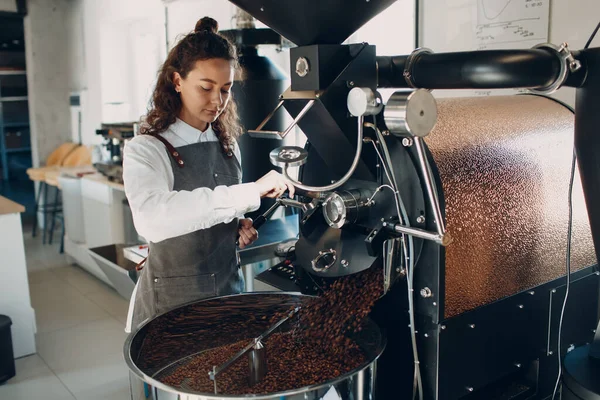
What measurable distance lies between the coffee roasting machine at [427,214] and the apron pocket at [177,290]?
0.29 meters

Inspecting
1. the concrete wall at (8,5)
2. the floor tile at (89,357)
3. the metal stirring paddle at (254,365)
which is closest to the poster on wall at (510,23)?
the metal stirring paddle at (254,365)

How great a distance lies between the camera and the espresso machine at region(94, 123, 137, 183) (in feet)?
14.8

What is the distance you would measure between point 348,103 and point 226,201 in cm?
44

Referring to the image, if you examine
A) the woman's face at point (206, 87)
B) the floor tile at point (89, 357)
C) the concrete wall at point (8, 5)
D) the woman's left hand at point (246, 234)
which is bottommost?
the floor tile at point (89, 357)

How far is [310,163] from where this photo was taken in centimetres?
146

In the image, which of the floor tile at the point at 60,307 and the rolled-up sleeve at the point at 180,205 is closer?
the rolled-up sleeve at the point at 180,205

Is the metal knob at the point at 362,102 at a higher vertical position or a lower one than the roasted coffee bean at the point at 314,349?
higher

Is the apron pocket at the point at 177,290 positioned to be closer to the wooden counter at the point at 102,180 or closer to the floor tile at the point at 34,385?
the floor tile at the point at 34,385

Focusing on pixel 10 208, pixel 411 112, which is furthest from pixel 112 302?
pixel 411 112

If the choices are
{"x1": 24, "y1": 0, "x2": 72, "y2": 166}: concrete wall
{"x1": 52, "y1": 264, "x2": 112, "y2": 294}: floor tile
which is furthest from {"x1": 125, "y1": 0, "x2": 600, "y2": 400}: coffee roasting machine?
{"x1": 24, "y1": 0, "x2": 72, "y2": 166}: concrete wall

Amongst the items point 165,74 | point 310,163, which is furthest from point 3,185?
point 310,163

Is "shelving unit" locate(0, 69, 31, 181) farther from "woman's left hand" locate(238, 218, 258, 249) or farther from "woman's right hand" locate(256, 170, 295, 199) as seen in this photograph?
"woman's right hand" locate(256, 170, 295, 199)

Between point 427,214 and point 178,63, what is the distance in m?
0.92

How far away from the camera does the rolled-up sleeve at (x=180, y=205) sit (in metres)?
1.42
